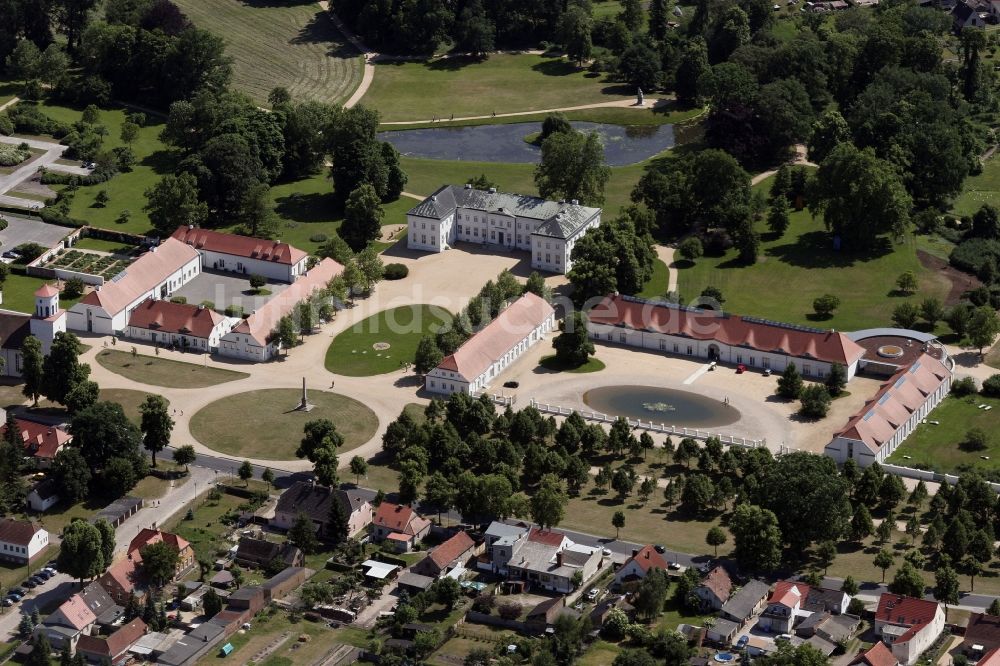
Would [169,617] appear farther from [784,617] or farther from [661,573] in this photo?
[784,617]

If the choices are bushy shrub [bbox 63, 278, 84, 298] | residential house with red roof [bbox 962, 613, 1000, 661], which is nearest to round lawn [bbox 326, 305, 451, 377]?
bushy shrub [bbox 63, 278, 84, 298]

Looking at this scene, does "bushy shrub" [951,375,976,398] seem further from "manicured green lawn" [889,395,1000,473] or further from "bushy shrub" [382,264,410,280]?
"bushy shrub" [382,264,410,280]

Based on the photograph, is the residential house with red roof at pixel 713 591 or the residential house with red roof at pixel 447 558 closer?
the residential house with red roof at pixel 713 591

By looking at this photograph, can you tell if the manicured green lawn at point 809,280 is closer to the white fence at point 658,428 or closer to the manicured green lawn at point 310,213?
the white fence at point 658,428

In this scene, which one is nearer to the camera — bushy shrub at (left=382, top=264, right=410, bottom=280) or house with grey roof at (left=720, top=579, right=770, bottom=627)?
house with grey roof at (left=720, top=579, right=770, bottom=627)

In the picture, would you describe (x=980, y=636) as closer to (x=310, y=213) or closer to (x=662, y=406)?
(x=662, y=406)

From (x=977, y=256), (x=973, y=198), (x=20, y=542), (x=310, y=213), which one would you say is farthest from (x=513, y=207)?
(x=20, y=542)

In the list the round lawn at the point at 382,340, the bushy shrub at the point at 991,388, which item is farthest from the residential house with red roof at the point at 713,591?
the round lawn at the point at 382,340
